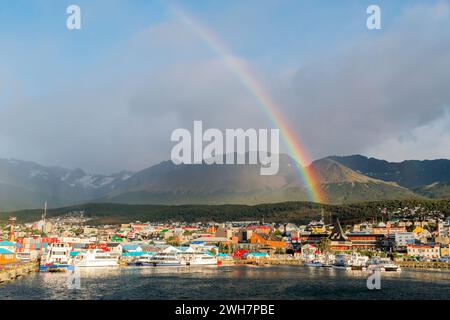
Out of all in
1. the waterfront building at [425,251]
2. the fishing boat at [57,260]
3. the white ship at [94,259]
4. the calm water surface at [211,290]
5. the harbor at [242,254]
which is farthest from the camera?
the waterfront building at [425,251]

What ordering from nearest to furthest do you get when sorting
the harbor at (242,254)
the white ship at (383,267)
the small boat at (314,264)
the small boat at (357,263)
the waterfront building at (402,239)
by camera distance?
the harbor at (242,254) → the white ship at (383,267) → the small boat at (357,263) → the small boat at (314,264) → the waterfront building at (402,239)

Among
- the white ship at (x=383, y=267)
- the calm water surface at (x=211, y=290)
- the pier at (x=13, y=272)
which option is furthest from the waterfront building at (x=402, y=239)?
the pier at (x=13, y=272)

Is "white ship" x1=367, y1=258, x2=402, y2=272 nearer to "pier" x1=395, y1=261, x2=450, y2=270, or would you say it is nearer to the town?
the town

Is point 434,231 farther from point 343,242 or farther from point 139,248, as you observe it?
point 139,248

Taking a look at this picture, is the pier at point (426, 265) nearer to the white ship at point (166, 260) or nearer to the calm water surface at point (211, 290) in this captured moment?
the calm water surface at point (211, 290)

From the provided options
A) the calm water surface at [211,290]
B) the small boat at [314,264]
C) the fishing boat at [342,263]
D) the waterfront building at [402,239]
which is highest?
the waterfront building at [402,239]

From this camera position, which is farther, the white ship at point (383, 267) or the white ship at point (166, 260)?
the white ship at point (166, 260)

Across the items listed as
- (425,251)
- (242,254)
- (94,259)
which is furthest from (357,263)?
(94,259)
